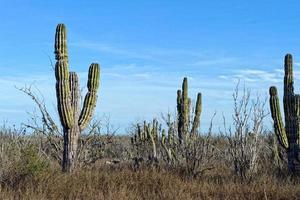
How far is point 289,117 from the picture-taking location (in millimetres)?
16062

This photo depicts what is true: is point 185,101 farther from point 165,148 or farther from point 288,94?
point 288,94

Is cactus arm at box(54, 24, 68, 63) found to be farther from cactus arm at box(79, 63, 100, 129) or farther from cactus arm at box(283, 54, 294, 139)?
cactus arm at box(283, 54, 294, 139)

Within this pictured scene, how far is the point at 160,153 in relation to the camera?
1888cm

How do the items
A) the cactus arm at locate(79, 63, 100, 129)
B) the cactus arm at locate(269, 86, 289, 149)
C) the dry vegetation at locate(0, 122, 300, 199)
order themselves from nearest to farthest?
the dry vegetation at locate(0, 122, 300, 199) → the cactus arm at locate(79, 63, 100, 129) → the cactus arm at locate(269, 86, 289, 149)

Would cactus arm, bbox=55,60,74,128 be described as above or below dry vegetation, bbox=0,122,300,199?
above

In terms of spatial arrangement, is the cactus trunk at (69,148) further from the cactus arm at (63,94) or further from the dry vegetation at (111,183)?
the dry vegetation at (111,183)

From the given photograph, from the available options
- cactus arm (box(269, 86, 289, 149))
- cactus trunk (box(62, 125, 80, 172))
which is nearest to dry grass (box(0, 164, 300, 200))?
cactus trunk (box(62, 125, 80, 172))

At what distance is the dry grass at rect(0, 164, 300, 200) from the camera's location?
10.4 meters

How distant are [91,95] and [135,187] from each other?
401 cm

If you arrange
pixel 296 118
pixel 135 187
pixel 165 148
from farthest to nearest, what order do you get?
pixel 165 148
pixel 296 118
pixel 135 187

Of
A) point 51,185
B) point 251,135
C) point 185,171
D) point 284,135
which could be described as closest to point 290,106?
point 284,135

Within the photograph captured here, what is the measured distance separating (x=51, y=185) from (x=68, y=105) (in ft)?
10.7

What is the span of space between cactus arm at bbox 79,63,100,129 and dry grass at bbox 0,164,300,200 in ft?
6.32

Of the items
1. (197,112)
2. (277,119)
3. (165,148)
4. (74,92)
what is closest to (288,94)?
(277,119)
